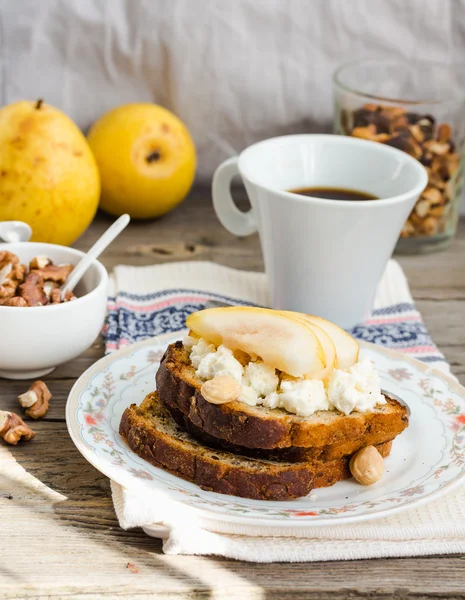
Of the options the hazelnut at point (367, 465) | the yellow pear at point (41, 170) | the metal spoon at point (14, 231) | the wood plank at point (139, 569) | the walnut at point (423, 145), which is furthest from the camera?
the walnut at point (423, 145)

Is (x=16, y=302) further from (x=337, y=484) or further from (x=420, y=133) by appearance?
(x=420, y=133)

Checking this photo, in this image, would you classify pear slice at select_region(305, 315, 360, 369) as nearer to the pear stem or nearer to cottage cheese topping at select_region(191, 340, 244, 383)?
cottage cheese topping at select_region(191, 340, 244, 383)

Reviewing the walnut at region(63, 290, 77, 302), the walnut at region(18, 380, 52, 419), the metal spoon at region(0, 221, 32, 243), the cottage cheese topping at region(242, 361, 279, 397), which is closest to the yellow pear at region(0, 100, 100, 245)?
the metal spoon at region(0, 221, 32, 243)

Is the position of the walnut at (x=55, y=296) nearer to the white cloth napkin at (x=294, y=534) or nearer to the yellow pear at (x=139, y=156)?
the white cloth napkin at (x=294, y=534)

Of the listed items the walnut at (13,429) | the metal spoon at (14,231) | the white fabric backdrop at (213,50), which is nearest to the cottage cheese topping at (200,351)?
the walnut at (13,429)

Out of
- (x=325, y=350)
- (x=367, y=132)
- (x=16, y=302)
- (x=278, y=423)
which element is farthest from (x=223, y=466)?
(x=367, y=132)
